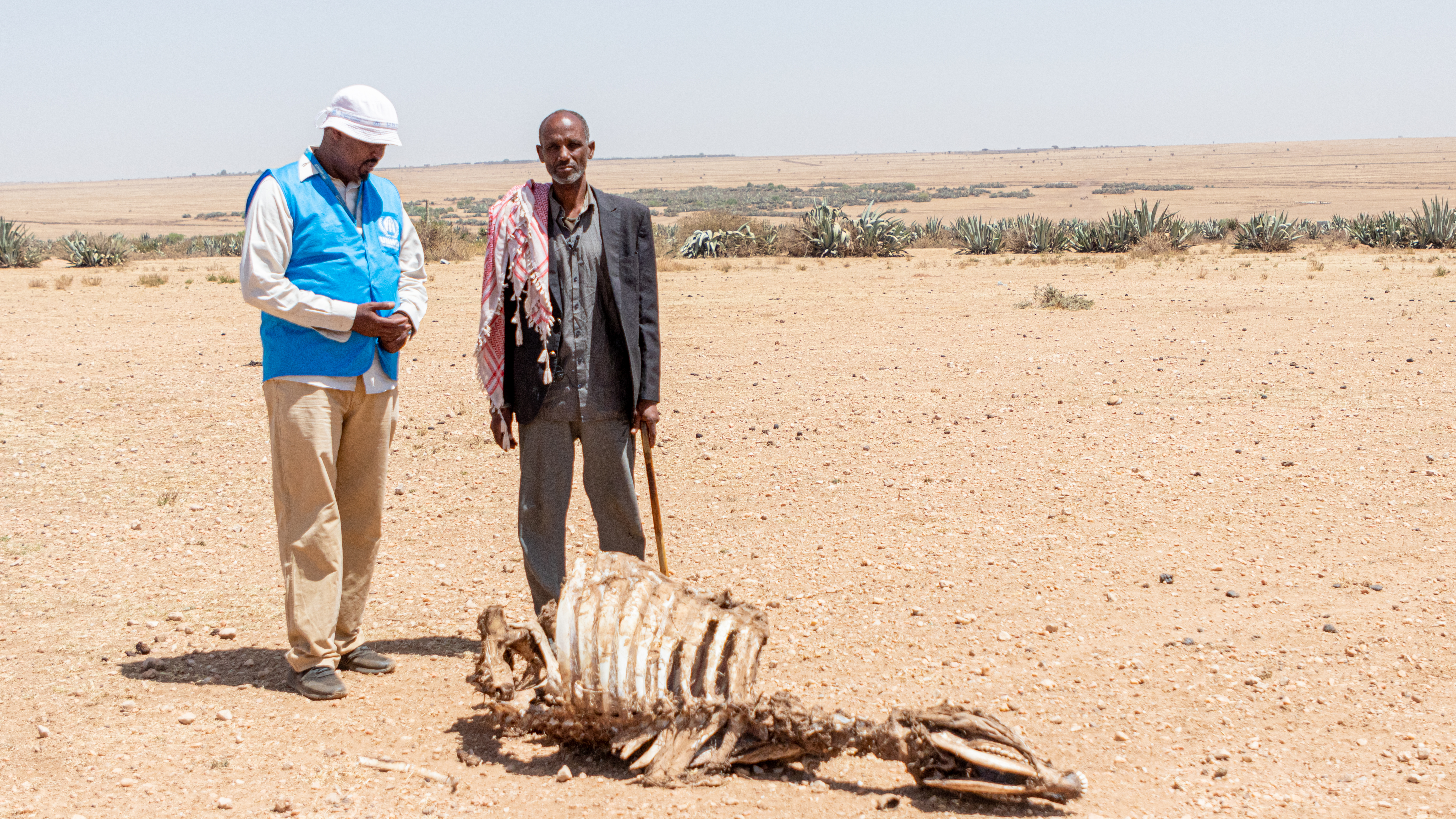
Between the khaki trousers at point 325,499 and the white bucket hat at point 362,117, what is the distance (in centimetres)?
77

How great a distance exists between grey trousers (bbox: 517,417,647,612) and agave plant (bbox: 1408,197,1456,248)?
2064 cm

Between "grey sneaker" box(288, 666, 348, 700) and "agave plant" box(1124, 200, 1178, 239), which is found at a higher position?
"agave plant" box(1124, 200, 1178, 239)

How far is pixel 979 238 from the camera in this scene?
23.0m

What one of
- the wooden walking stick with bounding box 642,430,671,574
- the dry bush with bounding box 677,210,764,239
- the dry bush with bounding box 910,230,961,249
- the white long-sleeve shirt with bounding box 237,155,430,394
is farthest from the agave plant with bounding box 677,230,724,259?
the white long-sleeve shirt with bounding box 237,155,430,394

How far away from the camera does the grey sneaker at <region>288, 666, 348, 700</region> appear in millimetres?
3646

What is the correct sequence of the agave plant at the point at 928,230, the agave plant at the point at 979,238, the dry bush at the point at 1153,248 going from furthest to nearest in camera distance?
the agave plant at the point at 928,230, the agave plant at the point at 979,238, the dry bush at the point at 1153,248

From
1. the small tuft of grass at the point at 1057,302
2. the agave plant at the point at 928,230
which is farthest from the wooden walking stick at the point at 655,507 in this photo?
the agave plant at the point at 928,230

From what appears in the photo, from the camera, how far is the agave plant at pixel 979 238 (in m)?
22.9

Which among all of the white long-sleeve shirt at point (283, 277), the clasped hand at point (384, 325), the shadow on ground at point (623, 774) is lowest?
the shadow on ground at point (623, 774)

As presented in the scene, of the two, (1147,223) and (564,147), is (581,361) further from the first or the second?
(1147,223)

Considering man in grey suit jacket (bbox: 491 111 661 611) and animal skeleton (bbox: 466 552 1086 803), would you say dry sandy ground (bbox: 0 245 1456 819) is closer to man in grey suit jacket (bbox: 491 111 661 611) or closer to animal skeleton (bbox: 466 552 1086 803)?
animal skeleton (bbox: 466 552 1086 803)

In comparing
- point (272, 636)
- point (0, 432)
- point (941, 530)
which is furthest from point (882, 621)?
point (0, 432)

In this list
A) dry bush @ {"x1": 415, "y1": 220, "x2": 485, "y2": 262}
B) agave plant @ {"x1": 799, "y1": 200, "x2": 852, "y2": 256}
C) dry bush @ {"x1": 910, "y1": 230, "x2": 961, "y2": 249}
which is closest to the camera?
agave plant @ {"x1": 799, "y1": 200, "x2": 852, "y2": 256}

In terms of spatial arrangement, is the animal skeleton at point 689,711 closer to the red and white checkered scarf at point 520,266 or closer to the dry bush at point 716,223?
the red and white checkered scarf at point 520,266
